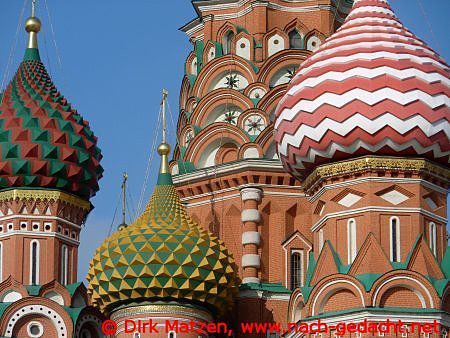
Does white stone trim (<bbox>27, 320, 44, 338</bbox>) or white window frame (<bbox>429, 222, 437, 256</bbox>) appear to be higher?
white window frame (<bbox>429, 222, 437, 256</bbox>)

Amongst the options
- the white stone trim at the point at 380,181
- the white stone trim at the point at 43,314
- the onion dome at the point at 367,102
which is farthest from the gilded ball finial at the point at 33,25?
the white stone trim at the point at 380,181

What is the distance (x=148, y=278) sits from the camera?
32.2 m

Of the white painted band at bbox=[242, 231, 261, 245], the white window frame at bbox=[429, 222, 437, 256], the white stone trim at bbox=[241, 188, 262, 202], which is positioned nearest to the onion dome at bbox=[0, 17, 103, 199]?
the white stone trim at bbox=[241, 188, 262, 202]

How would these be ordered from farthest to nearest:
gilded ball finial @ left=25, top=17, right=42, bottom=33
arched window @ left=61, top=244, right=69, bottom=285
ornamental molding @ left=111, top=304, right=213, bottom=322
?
gilded ball finial @ left=25, top=17, right=42, bottom=33 < arched window @ left=61, top=244, right=69, bottom=285 < ornamental molding @ left=111, top=304, right=213, bottom=322

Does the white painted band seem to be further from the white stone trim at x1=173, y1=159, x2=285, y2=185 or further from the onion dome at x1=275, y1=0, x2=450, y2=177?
the onion dome at x1=275, y1=0, x2=450, y2=177

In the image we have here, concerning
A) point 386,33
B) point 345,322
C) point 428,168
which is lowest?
point 345,322

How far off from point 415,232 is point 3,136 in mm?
9056

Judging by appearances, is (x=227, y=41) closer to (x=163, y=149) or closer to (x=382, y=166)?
(x=163, y=149)

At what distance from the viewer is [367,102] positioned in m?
31.2

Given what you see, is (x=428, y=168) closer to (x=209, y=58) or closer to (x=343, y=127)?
(x=343, y=127)

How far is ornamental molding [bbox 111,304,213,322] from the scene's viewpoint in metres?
32.4

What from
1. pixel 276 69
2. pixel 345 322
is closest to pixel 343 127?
pixel 345 322

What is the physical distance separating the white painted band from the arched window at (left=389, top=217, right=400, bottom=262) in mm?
4828

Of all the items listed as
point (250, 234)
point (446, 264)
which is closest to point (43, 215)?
point (250, 234)
